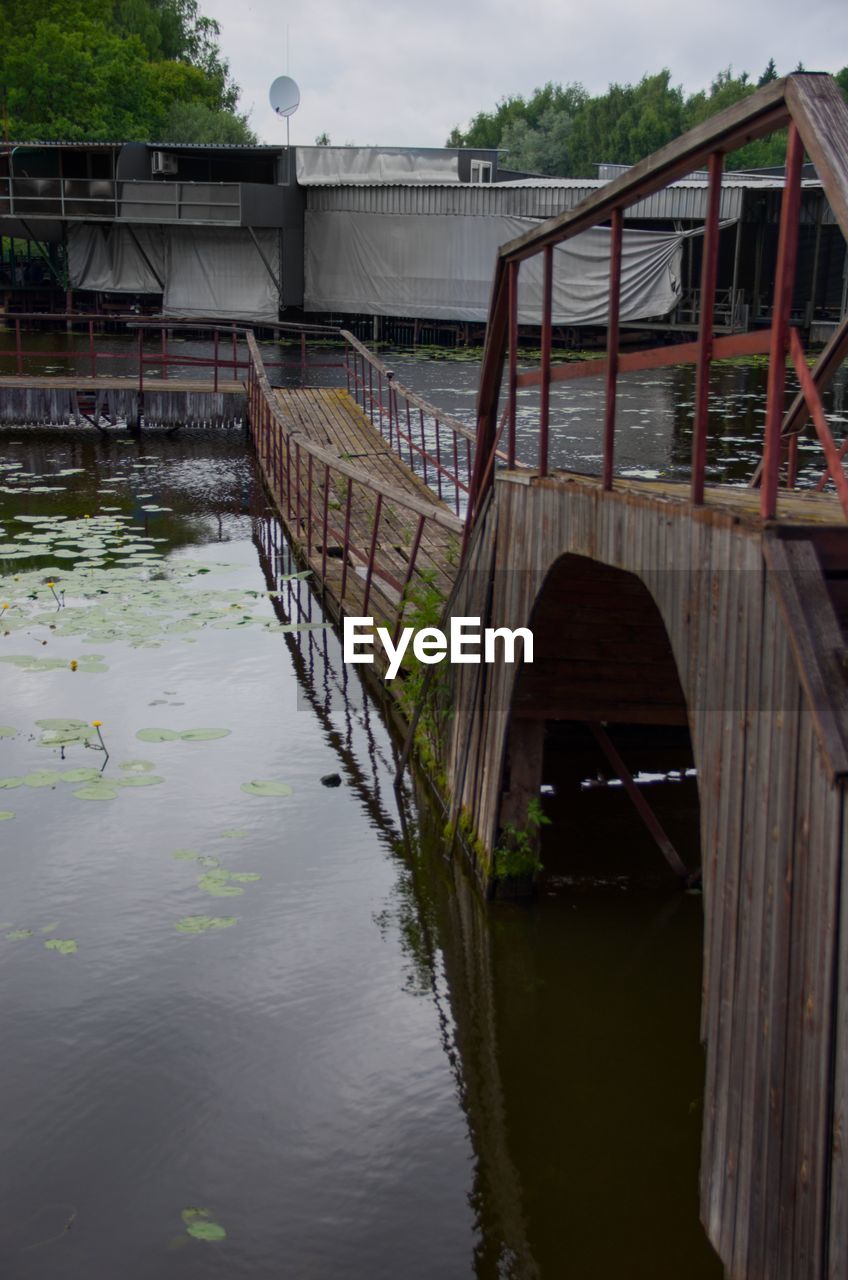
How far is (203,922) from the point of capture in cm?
563

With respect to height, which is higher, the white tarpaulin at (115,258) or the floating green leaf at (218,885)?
the white tarpaulin at (115,258)

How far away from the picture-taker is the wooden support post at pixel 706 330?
315cm

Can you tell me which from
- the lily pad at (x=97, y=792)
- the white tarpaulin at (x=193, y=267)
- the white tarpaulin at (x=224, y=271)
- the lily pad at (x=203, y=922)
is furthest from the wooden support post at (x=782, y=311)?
the white tarpaulin at (x=193, y=267)

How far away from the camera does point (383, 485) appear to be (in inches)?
327

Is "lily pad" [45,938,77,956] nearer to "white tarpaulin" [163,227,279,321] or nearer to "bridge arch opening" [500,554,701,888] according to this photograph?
"bridge arch opening" [500,554,701,888]

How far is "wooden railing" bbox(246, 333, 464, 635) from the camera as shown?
7.91 meters

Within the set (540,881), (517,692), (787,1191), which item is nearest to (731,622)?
(787,1191)

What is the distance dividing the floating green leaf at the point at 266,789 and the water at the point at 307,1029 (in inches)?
2.5

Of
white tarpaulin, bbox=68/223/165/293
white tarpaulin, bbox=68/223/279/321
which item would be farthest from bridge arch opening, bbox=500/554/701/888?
white tarpaulin, bbox=68/223/165/293

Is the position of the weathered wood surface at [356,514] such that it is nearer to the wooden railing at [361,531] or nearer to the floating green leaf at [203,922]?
the wooden railing at [361,531]

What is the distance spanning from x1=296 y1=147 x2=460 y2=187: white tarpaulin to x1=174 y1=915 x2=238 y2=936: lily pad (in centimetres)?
3240

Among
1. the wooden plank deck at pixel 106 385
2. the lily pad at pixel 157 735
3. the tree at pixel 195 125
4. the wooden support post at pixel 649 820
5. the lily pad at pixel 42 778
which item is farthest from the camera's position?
the tree at pixel 195 125

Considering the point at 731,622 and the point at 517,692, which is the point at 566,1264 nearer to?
the point at 731,622

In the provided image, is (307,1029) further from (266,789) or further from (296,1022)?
(266,789)
